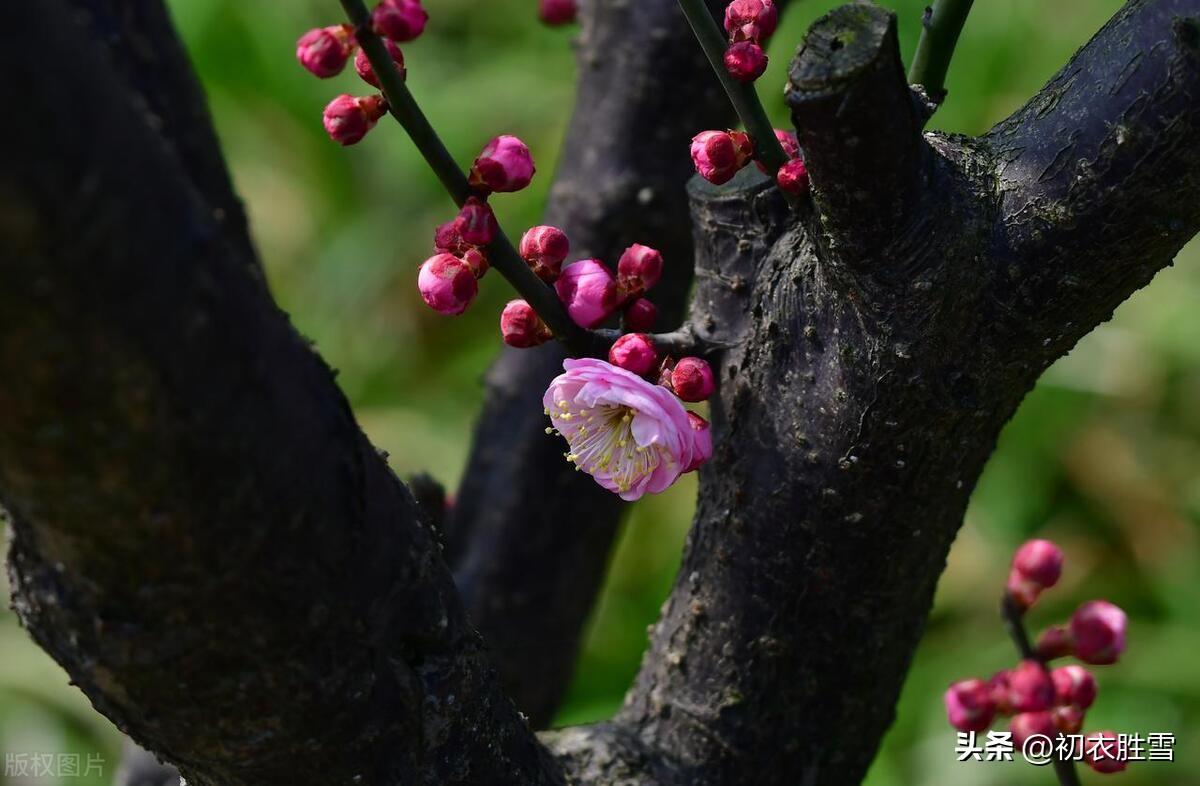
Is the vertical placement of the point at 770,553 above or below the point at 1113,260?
below

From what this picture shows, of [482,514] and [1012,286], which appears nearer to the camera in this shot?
[1012,286]

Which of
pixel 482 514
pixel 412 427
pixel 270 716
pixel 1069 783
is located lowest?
pixel 270 716

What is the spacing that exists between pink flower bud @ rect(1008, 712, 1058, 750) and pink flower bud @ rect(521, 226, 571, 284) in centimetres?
56

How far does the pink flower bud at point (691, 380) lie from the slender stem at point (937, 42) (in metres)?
0.24

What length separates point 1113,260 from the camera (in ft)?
2.36

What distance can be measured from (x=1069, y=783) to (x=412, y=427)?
2.09 meters

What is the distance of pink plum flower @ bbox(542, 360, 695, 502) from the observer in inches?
30.6

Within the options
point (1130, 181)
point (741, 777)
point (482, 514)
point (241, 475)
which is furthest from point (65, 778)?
point (1130, 181)

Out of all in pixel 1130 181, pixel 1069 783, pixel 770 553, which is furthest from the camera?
pixel 1069 783

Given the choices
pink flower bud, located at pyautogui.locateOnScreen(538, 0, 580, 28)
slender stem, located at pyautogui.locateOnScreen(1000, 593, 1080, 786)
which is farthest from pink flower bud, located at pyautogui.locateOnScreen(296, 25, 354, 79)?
pink flower bud, located at pyautogui.locateOnScreen(538, 0, 580, 28)

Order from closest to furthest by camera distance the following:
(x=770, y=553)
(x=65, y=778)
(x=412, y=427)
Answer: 1. (x=770, y=553)
2. (x=65, y=778)
3. (x=412, y=427)

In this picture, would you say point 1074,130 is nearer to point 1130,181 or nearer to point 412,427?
point 1130,181

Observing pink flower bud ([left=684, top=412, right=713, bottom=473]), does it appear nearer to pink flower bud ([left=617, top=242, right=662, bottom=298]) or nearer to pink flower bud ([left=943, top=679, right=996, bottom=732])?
pink flower bud ([left=617, top=242, right=662, bottom=298])

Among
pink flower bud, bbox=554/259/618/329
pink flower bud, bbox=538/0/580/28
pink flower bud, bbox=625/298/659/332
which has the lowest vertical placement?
pink flower bud, bbox=554/259/618/329
